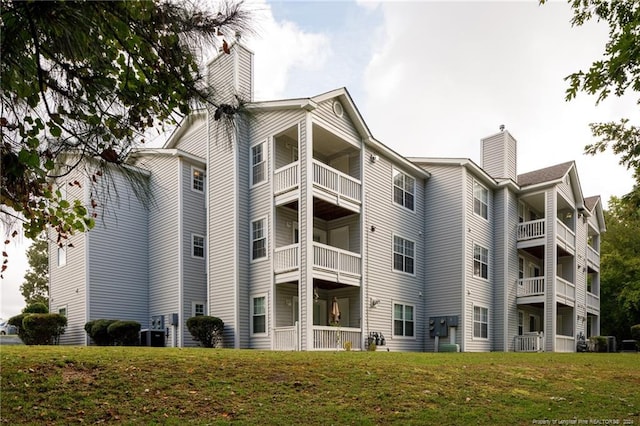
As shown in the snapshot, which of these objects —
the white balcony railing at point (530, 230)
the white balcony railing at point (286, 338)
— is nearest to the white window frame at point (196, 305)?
the white balcony railing at point (286, 338)

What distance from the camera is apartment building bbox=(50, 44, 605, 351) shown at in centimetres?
1783

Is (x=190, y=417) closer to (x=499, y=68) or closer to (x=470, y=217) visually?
(x=499, y=68)

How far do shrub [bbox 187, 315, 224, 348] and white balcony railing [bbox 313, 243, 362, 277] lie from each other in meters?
4.05

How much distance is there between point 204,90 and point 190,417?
13.6 ft

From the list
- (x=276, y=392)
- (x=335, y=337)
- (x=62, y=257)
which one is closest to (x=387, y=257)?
(x=335, y=337)

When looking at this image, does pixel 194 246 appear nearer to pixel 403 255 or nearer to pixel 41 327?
pixel 41 327

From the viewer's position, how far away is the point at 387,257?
Result: 20969mm

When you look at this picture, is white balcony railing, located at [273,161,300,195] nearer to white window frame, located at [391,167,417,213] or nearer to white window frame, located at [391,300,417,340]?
white window frame, located at [391,167,417,213]

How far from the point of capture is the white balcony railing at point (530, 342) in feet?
77.8

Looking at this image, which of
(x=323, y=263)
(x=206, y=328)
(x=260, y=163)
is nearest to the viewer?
(x=323, y=263)

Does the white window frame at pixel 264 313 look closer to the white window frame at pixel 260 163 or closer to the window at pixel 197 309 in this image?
the window at pixel 197 309

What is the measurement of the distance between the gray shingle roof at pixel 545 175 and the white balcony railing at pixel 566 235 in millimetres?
2252

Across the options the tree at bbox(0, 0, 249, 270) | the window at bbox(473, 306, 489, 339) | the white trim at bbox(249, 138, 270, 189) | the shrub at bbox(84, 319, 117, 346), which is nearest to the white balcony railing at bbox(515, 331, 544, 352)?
the window at bbox(473, 306, 489, 339)

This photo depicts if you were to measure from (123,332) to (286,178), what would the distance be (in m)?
7.69
